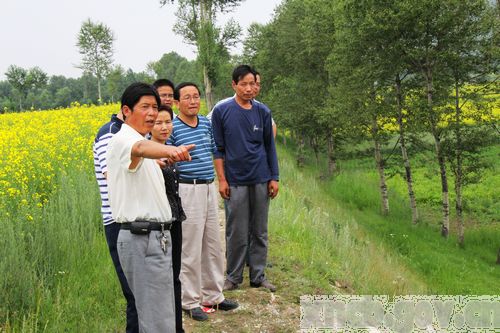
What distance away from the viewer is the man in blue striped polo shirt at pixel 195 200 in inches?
169

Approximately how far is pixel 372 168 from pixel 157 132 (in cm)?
2453

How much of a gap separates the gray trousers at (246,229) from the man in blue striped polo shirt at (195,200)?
0.46 meters

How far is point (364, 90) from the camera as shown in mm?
17859

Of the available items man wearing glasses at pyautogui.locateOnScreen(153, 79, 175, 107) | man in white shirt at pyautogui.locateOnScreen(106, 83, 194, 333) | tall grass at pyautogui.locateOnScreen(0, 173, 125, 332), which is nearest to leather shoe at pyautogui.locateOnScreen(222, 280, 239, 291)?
tall grass at pyautogui.locateOnScreen(0, 173, 125, 332)

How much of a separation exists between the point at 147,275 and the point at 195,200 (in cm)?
152

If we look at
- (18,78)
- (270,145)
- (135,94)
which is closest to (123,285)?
(135,94)

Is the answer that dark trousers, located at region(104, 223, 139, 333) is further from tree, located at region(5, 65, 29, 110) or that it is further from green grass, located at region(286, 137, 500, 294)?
tree, located at region(5, 65, 29, 110)

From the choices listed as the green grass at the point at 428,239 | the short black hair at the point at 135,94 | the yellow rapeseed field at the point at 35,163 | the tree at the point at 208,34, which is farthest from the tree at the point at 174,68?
the short black hair at the point at 135,94

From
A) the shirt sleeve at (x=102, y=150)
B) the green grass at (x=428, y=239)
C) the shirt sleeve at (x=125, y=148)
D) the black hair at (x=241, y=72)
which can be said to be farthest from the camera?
the green grass at (x=428, y=239)

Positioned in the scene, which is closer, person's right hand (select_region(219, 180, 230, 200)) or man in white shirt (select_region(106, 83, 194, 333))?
man in white shirt (select_region(106, 83, 194, 333))

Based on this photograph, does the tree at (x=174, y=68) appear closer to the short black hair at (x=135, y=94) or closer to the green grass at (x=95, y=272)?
the green grass at (x=95, y=272)

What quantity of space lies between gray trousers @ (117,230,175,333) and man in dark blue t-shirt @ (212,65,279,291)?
6.79 feet

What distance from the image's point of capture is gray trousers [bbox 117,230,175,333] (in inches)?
111

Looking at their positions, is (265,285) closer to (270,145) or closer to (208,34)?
(270,145)
